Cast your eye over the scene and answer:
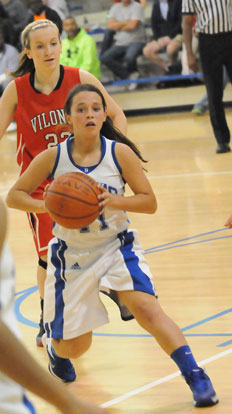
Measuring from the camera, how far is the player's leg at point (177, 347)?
3438mm

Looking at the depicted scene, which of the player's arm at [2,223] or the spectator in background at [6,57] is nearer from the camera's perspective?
the player's arm at [2,223]

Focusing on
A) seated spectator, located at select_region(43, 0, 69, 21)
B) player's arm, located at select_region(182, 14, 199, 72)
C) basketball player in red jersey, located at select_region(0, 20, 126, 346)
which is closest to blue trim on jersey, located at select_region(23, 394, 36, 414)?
basketball player in red jersey, located at select_region(0, 20, 126, 346)

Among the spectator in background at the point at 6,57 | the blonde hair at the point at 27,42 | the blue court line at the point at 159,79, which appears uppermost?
the blonde hair at the point at 27,42

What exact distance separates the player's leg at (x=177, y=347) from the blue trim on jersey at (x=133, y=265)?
62mm

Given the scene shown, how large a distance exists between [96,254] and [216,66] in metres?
5.89

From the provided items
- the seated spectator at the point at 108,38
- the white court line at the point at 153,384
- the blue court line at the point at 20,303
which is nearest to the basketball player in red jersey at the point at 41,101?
the blue court line at the point at 20,303

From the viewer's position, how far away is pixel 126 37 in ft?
45.7

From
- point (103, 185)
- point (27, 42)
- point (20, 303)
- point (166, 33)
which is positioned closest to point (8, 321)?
point (103, 185)

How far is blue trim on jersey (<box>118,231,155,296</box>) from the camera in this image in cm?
351

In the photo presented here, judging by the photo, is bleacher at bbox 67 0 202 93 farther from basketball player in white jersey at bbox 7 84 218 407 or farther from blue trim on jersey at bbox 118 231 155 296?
blue trim on jersey at bbox 118 231 155 296

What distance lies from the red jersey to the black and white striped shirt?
4845 mm

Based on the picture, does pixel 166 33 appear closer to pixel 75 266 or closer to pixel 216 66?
pixel 216 66

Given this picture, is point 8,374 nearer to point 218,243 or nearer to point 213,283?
point 213,283

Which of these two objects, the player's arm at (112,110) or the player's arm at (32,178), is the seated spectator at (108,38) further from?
the player's arm at (32,178)
